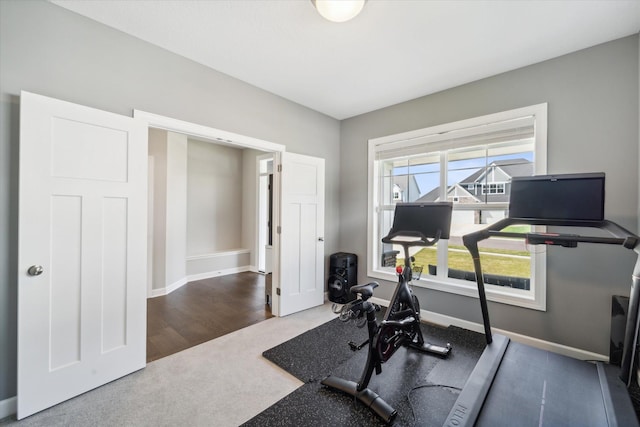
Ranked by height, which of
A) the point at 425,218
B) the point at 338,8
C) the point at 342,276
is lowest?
the point at 342,276

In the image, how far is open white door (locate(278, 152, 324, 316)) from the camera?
137 inches

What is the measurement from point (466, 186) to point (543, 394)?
2.09 meters

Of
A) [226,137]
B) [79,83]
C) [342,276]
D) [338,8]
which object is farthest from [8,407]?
[338,8]

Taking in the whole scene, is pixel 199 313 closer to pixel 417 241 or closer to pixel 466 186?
pixel 417 241

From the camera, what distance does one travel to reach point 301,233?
3.69 meters

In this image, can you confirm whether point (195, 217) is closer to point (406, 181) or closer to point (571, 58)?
point (406, 181)

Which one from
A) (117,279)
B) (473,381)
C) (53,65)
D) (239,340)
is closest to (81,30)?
(53,65)

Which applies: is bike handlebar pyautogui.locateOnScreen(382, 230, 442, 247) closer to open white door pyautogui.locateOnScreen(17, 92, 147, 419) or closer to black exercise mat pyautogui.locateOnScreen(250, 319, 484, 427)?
A: black exercise mat pyautogui.locateOnScreen(250, 319, 484, 427)

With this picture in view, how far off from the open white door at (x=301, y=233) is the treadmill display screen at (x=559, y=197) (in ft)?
7.63

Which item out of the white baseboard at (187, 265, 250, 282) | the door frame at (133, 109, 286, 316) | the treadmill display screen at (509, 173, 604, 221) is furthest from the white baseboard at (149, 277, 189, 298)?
the treadmill display screen at (509, 173, 604, 221)

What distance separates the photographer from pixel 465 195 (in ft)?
10.4

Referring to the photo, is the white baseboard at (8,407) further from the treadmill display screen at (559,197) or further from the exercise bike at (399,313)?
the treadmill display screen at (559,197)

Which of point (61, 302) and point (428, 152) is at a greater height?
point (428, 152)

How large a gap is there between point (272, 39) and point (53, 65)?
5.31 feet
